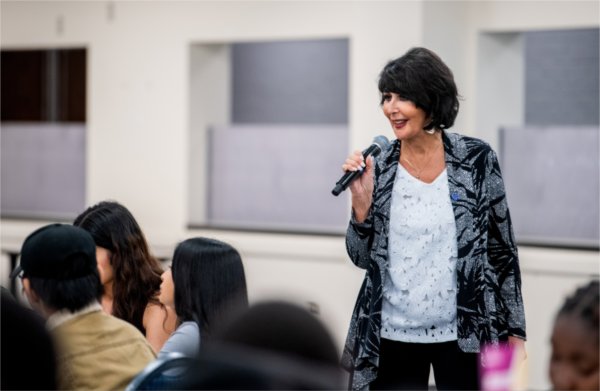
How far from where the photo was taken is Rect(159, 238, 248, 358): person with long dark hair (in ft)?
12.2

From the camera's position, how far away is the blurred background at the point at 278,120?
25.3ft

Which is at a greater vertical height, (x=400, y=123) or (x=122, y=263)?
(x=400, y=123)

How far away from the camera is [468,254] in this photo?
12.9 feet

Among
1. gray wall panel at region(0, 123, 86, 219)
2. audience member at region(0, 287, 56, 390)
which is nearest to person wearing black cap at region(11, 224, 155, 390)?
audience member at region(0, 287, 56, 390)

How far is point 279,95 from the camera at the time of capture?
30.5 feet

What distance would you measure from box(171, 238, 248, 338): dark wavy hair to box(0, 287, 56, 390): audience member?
127 centimetres

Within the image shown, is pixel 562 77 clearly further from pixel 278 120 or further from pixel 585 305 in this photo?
pixel 585 305

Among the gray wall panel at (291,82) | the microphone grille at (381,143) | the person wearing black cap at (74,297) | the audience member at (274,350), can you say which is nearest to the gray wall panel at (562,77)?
the gray wall panel at (291,82)

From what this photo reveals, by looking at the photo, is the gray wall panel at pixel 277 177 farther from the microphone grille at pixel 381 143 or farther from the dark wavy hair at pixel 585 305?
the dark wavy hair at pixel 585 305

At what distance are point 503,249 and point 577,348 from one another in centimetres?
145

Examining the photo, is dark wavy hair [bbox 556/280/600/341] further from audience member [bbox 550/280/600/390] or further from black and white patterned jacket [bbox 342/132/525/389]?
black and white patterned jacket [bbox 342/132/525/389]

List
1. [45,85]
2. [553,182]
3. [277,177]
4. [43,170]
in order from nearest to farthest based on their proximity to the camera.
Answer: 1. [553,182]
2. [277,177]
3. [43,170]
4. [45,85]

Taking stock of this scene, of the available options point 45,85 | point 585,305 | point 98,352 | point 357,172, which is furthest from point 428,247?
point 45,85

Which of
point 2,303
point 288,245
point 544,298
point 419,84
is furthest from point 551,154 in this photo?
point 2,303
